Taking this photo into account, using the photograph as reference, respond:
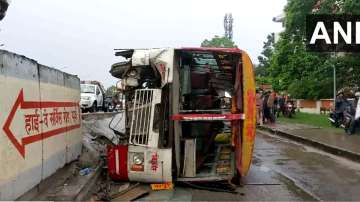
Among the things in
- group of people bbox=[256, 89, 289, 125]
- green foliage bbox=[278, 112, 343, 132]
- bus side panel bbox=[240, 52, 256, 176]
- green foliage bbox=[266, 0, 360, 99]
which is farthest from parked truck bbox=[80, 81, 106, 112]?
bus side panel bbox=[240, 52, 256, 176]

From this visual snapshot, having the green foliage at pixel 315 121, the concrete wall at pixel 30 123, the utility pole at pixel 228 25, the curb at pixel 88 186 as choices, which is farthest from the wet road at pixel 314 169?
the utility pole at pixel 228 25

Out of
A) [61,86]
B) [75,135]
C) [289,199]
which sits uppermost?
[61,86]

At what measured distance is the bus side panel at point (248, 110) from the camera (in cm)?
953

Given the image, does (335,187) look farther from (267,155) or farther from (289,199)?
(267,155)

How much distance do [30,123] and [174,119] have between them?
8.03ft

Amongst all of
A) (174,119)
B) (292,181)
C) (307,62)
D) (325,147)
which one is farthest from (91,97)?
(174,119)

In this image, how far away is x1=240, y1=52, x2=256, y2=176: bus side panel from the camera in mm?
9531

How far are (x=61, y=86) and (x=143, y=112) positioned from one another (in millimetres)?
1817

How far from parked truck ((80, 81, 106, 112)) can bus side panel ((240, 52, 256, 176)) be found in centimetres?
2011

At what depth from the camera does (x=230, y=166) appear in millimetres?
9938

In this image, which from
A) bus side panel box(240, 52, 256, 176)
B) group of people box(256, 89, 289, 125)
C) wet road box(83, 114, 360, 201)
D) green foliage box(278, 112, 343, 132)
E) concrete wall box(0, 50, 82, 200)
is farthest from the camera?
group of people box(256, 89, 289, 125)

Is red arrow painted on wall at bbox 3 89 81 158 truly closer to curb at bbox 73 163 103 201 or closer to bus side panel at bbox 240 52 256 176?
curb at bbox 73 163 103 201

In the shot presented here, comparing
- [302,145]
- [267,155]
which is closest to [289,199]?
[267,155]

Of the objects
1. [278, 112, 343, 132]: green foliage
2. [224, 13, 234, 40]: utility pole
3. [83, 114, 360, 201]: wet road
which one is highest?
[224, 13, 234, 40]: utility pole
